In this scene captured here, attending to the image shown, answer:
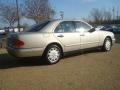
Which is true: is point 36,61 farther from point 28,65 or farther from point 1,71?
point 1,71

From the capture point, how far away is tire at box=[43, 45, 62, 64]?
7.50 metres

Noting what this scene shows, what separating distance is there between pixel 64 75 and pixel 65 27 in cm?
254

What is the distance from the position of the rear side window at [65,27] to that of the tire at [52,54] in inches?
23.9

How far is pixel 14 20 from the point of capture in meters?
37.8

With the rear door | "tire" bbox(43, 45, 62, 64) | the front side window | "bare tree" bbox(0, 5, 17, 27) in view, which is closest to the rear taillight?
"tire" bbox(43, 45, 62, 64)

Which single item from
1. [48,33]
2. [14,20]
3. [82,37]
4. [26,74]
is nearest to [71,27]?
[82,37]

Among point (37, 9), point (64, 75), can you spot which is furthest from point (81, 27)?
point (37, 9)

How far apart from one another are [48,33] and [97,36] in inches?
99.4

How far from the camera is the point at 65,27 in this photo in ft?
26.7

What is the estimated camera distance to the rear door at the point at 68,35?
25.7 feet

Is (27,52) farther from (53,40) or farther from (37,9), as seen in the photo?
(37,9)

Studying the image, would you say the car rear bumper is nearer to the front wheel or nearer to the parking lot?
the front wheel

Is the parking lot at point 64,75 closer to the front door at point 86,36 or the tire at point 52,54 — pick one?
the tire at point 52,54

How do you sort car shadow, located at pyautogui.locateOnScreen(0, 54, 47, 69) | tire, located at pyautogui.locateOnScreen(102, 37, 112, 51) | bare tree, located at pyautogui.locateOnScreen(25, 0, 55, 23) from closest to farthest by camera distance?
car shadow, located at pyautogui.locateOnScreen(0, 54, 47, 69)
tire, located at pyautogui.locateOnScreen(102, 37, 112, 51)
bare tree, located at pyautogui.locateOnScreen(25, 0, 55, 23)
